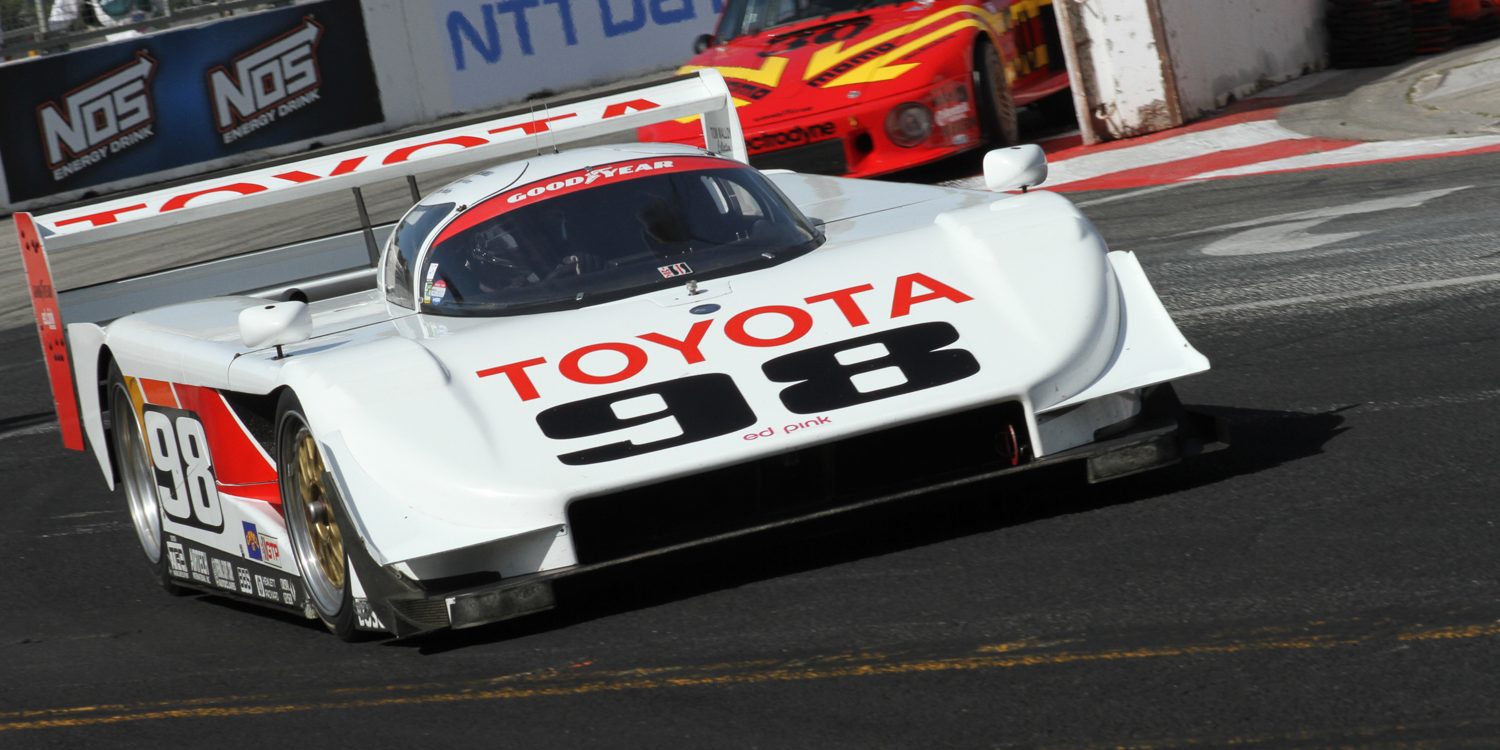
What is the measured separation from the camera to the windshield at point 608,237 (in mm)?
5820

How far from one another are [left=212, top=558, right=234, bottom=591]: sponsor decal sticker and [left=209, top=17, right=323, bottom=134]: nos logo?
16.9 metres

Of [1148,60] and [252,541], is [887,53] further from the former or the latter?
[252,541]

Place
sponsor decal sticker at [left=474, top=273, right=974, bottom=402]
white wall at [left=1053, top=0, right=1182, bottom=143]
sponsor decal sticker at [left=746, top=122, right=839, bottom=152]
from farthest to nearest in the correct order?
white wall at [left=1053, top=0, right=1182, bottom=143] < sponsor decal sticker at [left=746, top=122, right=839, bottom=152] < sponsor decal sticker at [left=474, top=273, right=974, bottom=402]

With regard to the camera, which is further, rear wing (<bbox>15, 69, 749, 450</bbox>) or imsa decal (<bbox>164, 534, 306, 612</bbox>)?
rear wing (<bbox>15, 69, 749, 450</bbox>)

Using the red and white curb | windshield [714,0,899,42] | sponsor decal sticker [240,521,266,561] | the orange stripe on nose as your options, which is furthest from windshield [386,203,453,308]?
windshield [714,0,899,42]

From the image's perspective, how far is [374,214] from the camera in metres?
15.9

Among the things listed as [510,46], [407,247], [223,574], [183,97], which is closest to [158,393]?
[223,574]

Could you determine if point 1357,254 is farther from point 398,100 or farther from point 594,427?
point 398,100

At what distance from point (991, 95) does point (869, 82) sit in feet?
2.89

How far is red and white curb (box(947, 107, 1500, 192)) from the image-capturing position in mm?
11203

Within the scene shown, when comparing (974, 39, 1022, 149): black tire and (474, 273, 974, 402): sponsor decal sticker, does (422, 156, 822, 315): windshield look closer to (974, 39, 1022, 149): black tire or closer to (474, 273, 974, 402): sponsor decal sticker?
(474, 273, 974, 402): sponsor decal sticker

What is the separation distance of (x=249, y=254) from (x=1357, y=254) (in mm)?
4750

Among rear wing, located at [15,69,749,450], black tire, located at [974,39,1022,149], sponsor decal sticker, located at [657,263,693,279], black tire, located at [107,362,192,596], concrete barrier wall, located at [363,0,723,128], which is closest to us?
sponsor decal sticker, located at [657,263,693,279]

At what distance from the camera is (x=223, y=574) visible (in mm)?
5906
